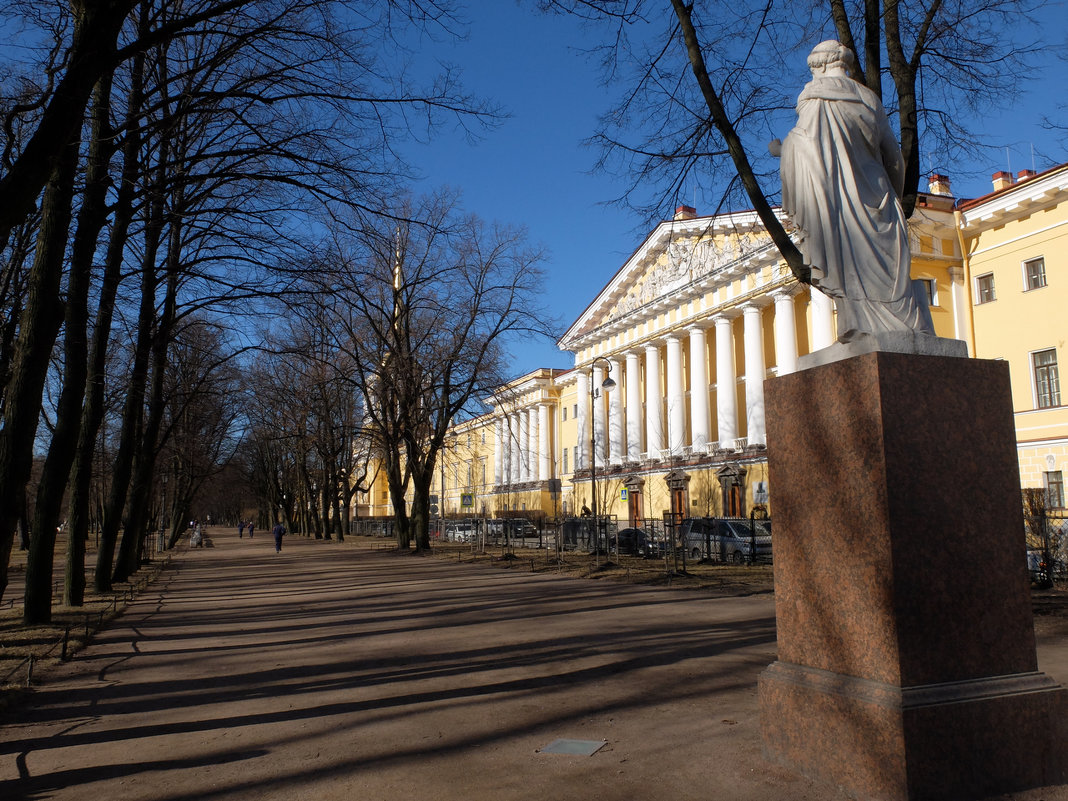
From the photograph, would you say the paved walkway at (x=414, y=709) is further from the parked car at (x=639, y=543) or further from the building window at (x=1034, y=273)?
the building window at (x=1034, y=273)

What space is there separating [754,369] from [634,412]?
12489 millimetres

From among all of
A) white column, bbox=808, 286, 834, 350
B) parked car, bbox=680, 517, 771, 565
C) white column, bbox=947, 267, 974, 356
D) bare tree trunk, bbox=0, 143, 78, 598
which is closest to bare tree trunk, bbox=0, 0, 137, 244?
bare tree trunk, bbox=0, 143, 78, 598

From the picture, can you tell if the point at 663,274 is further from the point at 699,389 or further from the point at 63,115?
the point at 63,115

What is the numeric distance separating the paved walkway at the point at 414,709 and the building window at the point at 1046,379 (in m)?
23.3

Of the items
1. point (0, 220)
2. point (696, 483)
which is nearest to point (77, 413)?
point (0, 220)

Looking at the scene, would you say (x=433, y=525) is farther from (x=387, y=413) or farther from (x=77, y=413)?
(x=77, y=413)

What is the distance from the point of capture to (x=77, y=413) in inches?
498

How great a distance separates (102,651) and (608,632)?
6.73m

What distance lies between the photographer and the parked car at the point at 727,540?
25078 millimetres

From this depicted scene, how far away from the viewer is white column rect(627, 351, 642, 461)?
5347cm

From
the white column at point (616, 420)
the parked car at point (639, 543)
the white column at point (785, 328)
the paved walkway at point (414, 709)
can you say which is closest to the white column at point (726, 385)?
the white column at point (785, 328)

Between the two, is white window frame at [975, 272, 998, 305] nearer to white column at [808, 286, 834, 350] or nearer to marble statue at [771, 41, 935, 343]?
white column at [808, 286, 834, 350]

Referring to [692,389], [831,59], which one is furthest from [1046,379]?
[831,59]

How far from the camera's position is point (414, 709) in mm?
6656
